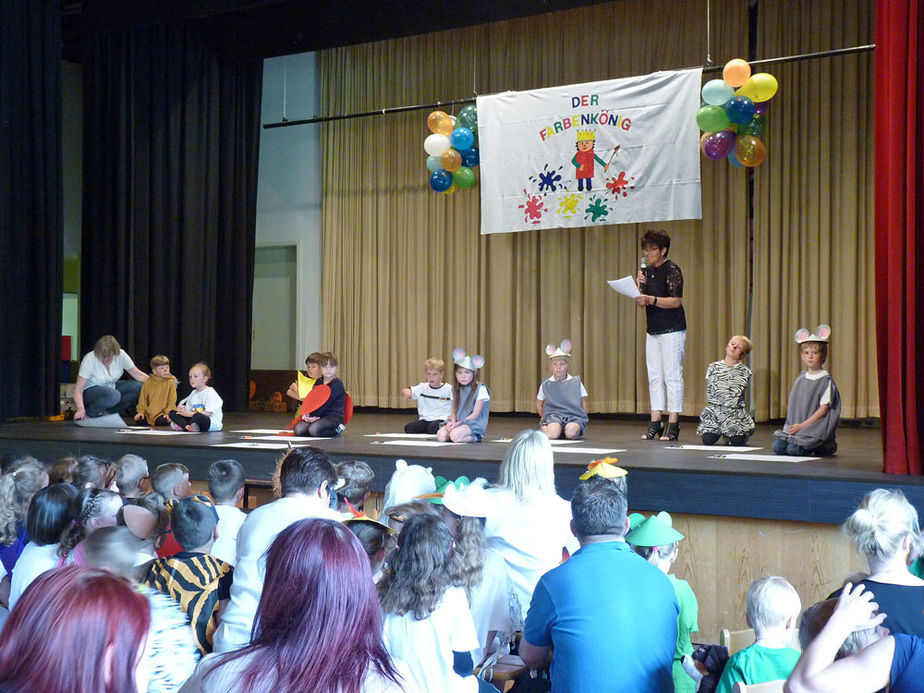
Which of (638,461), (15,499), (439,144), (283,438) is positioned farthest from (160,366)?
(15,499)

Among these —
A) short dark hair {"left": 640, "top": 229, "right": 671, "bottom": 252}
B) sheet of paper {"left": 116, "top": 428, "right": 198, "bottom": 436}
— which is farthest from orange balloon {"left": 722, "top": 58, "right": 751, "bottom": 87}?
sheet of paper {"left": 116, "top": 428, "right": 198, "bottom": 436}

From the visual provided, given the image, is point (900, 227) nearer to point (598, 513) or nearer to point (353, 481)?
point (353, 481)

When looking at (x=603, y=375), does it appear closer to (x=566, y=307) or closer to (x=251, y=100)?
(x=566, y=307)

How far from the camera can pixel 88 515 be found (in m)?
2.90

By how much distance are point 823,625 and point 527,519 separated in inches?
58.2

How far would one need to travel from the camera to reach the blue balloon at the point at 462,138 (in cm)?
873

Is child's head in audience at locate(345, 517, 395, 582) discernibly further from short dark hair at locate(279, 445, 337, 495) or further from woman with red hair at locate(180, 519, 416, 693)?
woman with red hair at locate(180, 519, 416, 693)

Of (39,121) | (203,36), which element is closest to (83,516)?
(39,121)

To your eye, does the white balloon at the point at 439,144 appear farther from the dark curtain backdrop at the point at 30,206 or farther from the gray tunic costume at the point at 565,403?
the dark curtain backdrop at the point at 30,206

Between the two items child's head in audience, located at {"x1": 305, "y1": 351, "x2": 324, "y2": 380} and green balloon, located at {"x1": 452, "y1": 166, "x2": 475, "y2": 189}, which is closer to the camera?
child's head in audience, located at {"x1": 305, "y1": 351, "x2": 324, "y2": 380}

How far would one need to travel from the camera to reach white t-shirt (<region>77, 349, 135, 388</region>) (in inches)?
318

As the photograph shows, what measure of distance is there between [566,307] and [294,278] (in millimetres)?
3295

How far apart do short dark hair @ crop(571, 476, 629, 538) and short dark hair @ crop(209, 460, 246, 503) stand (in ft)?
4.96

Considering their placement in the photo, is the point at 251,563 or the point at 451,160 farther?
the point at 451,160
